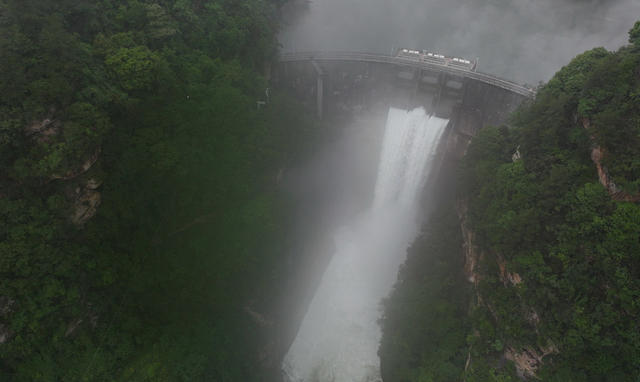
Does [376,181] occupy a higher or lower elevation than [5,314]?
lower

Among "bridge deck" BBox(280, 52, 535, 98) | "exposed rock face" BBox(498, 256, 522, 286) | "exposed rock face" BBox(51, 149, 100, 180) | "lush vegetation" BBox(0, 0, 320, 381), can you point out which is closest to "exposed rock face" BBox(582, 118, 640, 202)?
"exposed rock face" BBox(498, 256, 522, 286)

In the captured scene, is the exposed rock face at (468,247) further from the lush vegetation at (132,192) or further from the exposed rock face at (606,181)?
Result: the lush vegetation at (132,192)

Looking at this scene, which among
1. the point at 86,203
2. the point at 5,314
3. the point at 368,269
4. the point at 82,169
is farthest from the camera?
the point at 368,269

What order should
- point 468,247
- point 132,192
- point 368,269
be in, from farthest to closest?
point 368,269
point 468,247
point 132,192

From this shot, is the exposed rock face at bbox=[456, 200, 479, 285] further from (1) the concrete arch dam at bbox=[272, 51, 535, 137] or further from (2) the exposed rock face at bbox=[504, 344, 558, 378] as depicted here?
(1) the concrete arch dam at bbox=[272, 51, 535, 137]

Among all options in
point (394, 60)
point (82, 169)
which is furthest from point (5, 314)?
point (394, 60)

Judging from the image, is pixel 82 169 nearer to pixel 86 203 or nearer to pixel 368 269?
pixel 86 203

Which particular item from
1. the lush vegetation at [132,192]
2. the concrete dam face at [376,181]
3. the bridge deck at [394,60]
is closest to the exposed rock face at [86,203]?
the lush vegetation at [132,192]
